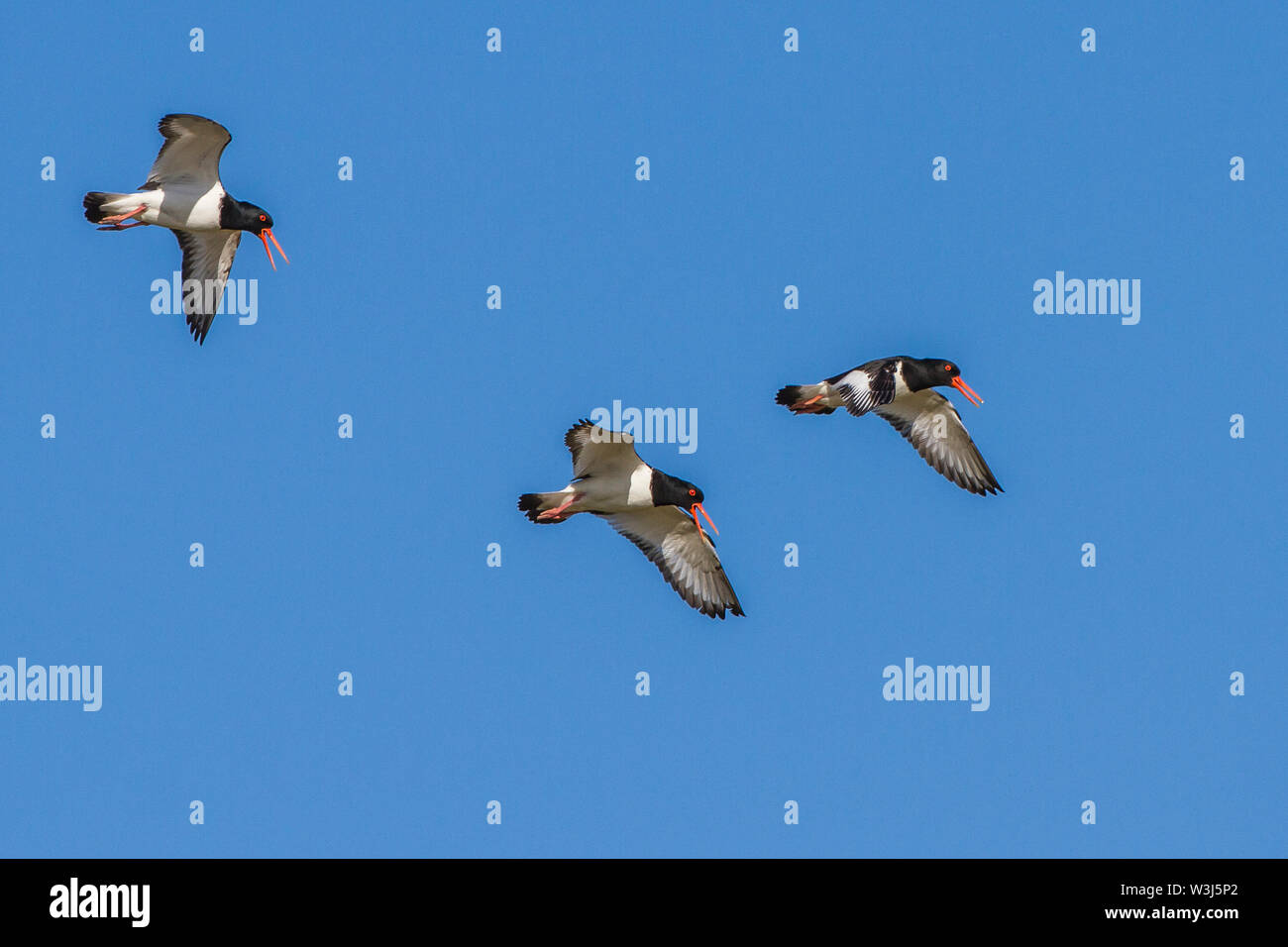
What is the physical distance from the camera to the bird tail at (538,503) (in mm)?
21422

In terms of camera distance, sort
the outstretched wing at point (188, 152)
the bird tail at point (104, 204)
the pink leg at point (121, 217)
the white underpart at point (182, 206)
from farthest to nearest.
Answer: the white underpart at point (182, 206) < the pink leg at point (121, 217) < the bird tail at point (104, 204) < the outstretched wing at point (188, 152)

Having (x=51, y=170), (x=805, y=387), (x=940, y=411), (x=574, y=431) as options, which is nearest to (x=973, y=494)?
(x=940, y=411)

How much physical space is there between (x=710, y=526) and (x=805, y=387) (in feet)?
7.38

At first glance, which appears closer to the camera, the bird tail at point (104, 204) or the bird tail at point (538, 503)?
the bird tail at point (538, 503)

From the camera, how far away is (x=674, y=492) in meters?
21.8

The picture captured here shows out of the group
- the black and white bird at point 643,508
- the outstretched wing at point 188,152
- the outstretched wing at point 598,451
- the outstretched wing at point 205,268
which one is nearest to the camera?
the outstretched wing at point 598,451

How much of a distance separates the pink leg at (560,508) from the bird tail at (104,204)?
22.6ft

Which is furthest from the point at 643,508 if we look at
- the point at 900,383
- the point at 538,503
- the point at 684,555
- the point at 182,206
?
the point at 182,206

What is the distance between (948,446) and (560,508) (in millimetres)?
6130

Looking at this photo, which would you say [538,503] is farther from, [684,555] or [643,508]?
[684,555]

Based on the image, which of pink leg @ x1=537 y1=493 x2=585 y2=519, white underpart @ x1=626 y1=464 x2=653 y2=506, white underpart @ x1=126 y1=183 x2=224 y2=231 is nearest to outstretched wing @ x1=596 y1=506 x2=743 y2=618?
white underpart @ x1=626 y1=464 x2=653 y2=506

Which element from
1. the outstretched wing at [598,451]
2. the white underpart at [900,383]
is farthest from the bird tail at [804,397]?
the outstretched wing at [598,451]

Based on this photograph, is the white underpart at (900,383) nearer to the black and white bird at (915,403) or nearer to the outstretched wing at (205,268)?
the black and white bird at (915,403)
